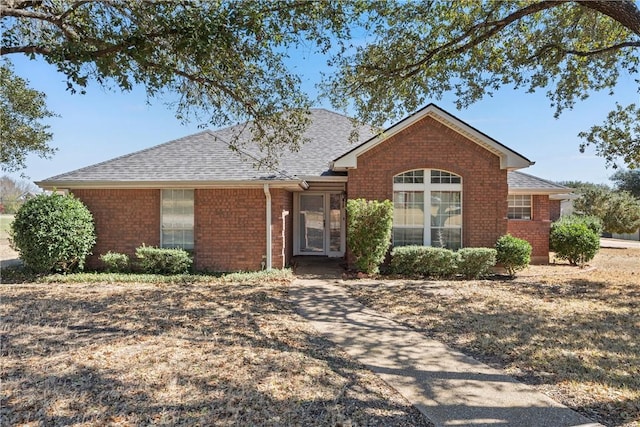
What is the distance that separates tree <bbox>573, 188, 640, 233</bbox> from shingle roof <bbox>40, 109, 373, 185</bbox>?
1977cm

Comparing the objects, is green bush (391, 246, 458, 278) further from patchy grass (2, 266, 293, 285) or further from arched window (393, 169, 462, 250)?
patchy grass (2, 266, 293, 285)

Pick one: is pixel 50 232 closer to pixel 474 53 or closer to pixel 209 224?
pixel 209 224

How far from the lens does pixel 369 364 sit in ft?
16.2

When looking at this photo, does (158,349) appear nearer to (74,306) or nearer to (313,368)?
(313,368)

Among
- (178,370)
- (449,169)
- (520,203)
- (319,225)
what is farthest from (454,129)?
(178,370)

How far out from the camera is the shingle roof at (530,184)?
48.5 feet

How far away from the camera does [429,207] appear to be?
1216cm

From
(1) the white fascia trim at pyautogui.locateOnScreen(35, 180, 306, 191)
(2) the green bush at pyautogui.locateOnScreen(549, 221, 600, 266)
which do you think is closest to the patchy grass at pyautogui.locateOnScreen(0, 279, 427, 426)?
(1) the white fascia trim at pyautogui.locateOnScreen(35, 180, 306, 191)

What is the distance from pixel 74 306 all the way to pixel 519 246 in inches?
474

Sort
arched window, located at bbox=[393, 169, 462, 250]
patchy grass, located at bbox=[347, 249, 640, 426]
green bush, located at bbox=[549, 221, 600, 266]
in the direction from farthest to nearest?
green bush, located at bbox=[549, 221, 600, 266], arched window, located at bbox=[393, 169, 462, 250], patchy grass, located at bbox=[347, 249, 640, 426]

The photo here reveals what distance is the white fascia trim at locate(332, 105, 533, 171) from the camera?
1159 centimetres

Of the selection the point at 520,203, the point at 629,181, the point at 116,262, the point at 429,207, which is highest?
the point at 629,181

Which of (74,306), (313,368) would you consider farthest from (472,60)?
(74,306)

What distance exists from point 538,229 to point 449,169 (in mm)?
6220
